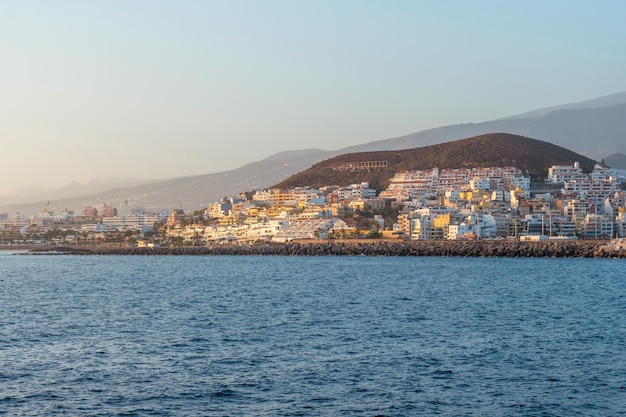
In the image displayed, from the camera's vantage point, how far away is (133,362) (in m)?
22.2

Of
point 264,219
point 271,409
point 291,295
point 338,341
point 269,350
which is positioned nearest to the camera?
point 271,409

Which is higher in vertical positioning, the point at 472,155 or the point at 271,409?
the point at 472,155

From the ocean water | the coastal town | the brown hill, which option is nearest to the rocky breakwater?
the coastal town

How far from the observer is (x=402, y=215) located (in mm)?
111125

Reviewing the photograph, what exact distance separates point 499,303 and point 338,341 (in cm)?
1274

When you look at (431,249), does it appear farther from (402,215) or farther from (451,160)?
(451,160)

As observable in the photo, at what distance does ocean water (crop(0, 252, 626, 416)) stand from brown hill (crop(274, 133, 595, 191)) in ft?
361

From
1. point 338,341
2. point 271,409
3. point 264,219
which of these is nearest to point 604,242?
point 264,219

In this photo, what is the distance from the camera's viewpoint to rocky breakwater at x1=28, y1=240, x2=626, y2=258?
78.0m

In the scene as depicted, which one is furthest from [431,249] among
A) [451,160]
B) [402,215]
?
[451,160]

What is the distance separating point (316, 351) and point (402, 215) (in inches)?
3460

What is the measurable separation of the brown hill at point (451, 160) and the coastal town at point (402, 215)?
9.09 feet

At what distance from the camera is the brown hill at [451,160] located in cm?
15238

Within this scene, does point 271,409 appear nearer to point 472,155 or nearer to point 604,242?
point 604,242
